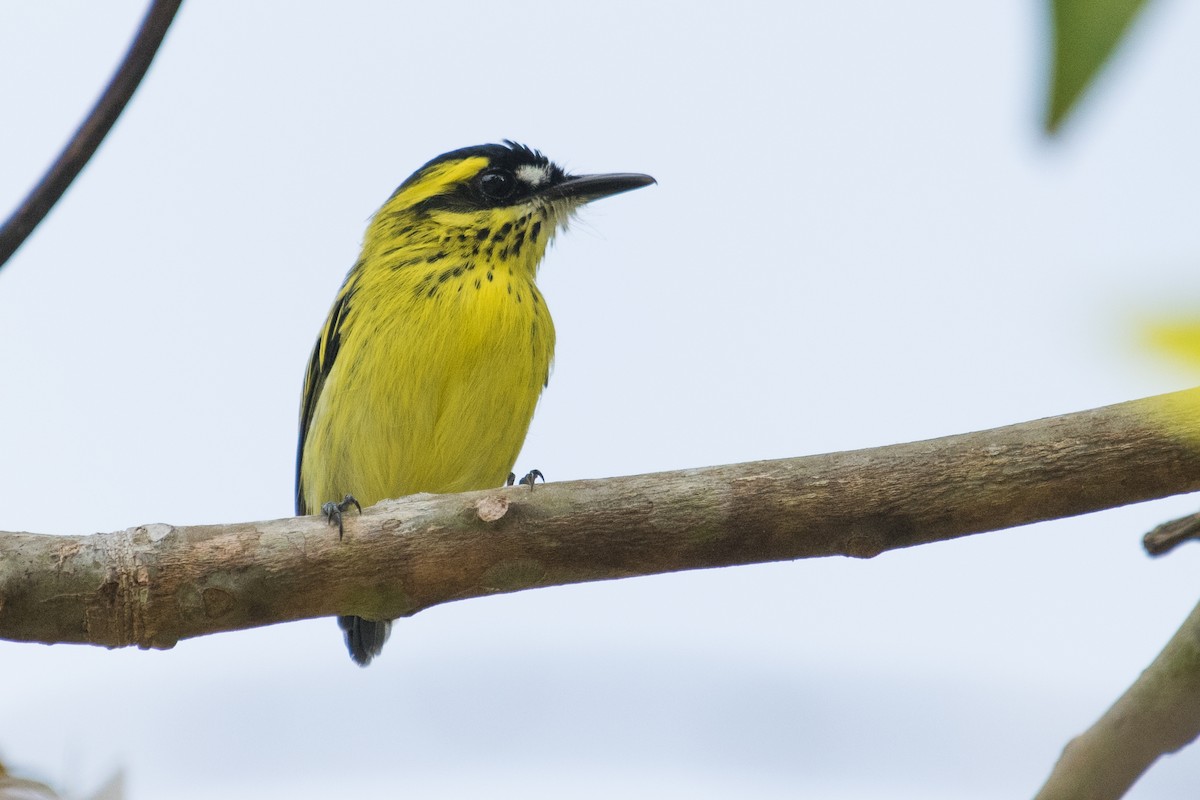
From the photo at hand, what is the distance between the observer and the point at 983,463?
282 cm

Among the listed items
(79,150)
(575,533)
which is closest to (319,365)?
(575,533)

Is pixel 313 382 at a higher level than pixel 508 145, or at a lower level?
lower

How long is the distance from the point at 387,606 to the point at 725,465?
942mm

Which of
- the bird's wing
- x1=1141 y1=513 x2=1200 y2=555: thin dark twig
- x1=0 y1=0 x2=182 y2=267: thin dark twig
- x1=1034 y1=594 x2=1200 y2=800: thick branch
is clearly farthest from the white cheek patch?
x1=1034 y1=594 x2=1200 y2=800: thick branch

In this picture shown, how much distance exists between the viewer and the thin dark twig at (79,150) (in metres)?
1.96

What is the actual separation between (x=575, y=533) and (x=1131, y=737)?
5.57ft

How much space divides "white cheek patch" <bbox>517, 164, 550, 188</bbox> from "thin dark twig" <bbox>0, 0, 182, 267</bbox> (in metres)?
3.58

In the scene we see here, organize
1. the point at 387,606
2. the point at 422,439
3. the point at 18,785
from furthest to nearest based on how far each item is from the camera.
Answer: the point at 422,439, the point at 387,606, the point at 18,785

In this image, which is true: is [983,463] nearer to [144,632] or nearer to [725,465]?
[725,465]

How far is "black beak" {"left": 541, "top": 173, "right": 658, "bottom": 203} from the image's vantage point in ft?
18.2

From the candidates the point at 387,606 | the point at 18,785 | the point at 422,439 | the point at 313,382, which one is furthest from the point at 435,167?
the point at 18,785

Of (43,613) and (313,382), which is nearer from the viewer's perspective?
(43,613)

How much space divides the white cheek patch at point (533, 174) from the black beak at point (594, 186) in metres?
0.06

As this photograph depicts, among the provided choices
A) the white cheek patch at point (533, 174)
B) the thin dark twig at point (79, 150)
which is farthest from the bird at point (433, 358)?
the thin dark twig at point (79, 150)
